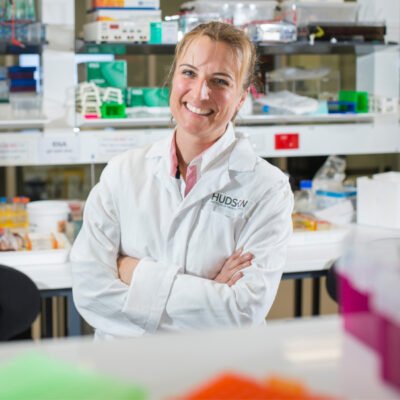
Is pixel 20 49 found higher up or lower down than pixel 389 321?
higher up

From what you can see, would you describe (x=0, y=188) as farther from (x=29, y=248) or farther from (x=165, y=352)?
(x=165, y=352)

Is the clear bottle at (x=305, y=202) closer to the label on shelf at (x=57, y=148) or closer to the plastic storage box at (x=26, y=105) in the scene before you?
the label on shelf at (x=57, y=148)

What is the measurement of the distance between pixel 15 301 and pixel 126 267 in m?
0.65

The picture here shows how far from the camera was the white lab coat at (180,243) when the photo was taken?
5.17ft

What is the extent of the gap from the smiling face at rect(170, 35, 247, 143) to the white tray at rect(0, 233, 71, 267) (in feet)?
3.30

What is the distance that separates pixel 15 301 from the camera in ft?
6.94

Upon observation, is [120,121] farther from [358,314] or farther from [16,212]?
[358,314]

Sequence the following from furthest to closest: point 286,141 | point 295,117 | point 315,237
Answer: point 286,141
point 295,117
point 315,237

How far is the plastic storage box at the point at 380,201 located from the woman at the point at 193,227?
1.46 metres

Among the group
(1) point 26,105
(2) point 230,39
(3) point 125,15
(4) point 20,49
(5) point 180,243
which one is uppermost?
(3) point 125,15

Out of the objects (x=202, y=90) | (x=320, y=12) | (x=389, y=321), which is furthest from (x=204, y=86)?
(x=320, y=12)


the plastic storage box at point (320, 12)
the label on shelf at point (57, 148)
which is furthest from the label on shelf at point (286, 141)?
the label on shelf at point (57, 148)

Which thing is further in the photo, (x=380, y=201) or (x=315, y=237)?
(x=380, y=201)

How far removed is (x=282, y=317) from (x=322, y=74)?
1450 millimetres
